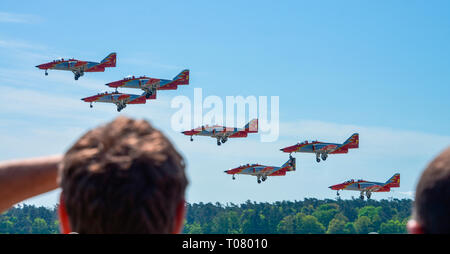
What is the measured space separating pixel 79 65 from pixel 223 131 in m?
18.3

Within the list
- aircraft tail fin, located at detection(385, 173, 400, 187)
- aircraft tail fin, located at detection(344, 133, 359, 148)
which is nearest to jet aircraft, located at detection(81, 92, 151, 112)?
aircraft tail fin, located at detection(344, 133, 359, 148)

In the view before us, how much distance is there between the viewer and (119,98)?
95.9 metres

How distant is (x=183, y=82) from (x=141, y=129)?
92.6 m

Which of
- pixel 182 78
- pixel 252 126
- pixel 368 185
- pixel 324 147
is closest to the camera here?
pixel 182 78

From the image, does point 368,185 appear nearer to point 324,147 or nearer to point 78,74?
point 324,147

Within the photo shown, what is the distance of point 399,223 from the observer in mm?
199500

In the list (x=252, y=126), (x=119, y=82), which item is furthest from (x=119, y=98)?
(x=252, y=126)

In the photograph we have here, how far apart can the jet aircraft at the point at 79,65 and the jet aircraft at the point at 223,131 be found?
1213 centimetres

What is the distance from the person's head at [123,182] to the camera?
3.11 meters

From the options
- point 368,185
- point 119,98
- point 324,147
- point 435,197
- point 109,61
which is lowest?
point 368,185

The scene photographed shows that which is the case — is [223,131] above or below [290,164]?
above

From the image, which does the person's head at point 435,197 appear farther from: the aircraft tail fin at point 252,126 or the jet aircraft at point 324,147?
the jet aircraft at point 324,147

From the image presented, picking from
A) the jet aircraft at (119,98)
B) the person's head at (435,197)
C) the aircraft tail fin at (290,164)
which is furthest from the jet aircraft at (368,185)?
the person's head at (435,197)
